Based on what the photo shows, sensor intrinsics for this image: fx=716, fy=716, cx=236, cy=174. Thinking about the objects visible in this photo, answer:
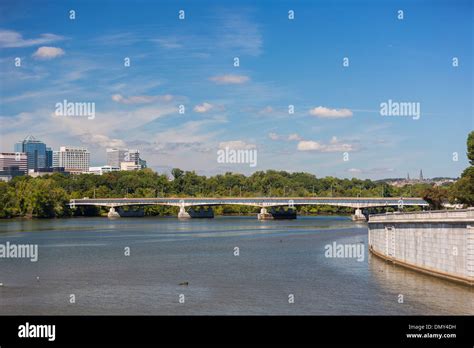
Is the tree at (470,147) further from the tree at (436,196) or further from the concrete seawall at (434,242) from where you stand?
the concrete seawall at (434,242)

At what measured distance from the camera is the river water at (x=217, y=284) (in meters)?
43.4

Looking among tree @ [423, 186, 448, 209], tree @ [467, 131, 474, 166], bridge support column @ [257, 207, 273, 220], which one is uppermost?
tree @ [467, 131, 474, 166]

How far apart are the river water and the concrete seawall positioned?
42.0 inches

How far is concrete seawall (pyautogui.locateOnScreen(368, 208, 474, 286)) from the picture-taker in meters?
44.7

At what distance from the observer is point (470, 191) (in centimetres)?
8794

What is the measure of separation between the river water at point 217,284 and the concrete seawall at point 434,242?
1067 millimetres
